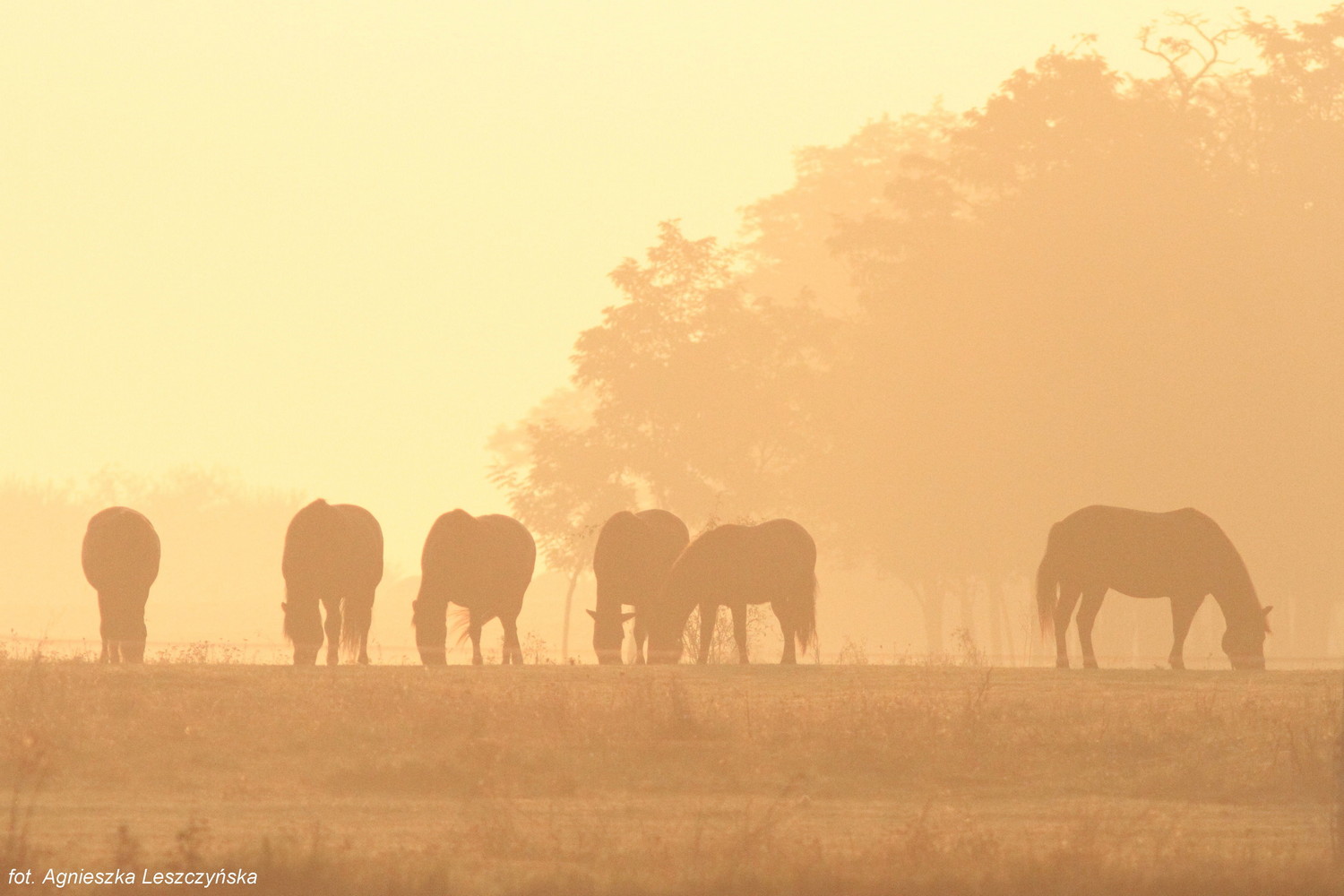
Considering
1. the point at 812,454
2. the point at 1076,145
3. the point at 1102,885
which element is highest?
the point at 1076,145

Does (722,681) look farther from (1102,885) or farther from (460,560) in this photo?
(1102,885)

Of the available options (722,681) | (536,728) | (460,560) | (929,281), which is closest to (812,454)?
(929,281)

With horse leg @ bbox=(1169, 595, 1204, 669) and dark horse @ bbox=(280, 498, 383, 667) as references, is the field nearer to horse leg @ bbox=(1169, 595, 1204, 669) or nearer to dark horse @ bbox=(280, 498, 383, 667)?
horse leg @ bbox=(1169, 595, 1204, 669)

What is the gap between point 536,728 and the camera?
21.0 metres

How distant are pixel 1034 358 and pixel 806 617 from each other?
88.7 feet

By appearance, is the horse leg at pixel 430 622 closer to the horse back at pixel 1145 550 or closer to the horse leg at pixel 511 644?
the horse leg at pixel 511 644

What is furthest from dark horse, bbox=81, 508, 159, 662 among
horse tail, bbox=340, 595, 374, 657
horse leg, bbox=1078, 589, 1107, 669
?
horse leg, bbox=1078, 589, 1107, 669

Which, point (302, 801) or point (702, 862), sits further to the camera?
point (302, 801)

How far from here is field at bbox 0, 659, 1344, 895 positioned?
14.9 metres

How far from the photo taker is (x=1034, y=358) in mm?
56406

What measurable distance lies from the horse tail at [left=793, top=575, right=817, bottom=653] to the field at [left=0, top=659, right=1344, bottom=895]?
4903 mm

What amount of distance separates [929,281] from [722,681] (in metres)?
34.5

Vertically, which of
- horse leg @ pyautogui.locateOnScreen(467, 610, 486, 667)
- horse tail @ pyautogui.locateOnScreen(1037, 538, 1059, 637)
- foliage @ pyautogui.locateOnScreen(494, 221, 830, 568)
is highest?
foliage @ pyautogui.locateOnScreen(494, 221, 830, 568)

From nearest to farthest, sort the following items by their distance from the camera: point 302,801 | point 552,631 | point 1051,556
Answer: point 302,801 < point 1051,556 < point 552,631
